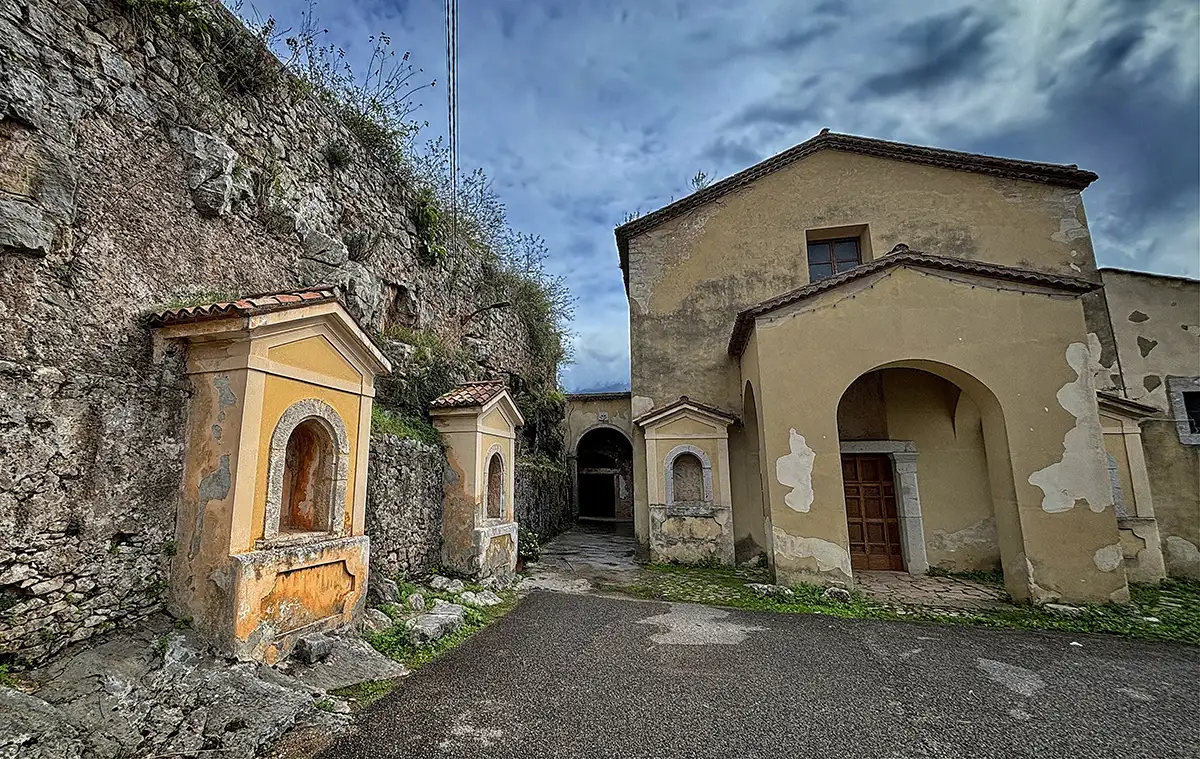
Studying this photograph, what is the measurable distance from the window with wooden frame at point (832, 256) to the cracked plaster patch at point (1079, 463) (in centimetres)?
517

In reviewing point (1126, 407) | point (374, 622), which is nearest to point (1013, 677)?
point (374, 622)

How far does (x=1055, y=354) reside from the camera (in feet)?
25.1

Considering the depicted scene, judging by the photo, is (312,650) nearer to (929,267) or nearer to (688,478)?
(688,478)

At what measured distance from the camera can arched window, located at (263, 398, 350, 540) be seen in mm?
5332

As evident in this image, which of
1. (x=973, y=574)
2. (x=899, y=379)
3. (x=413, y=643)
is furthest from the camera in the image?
(x=899, y=379)

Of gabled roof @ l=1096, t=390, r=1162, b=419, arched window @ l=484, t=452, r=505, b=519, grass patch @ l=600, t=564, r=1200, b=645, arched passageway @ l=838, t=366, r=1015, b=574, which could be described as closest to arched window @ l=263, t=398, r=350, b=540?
arched window @ l=484, t=452, r=505, b=519

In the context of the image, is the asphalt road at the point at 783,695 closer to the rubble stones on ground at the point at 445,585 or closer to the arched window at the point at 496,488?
the rubble stones on ground at the point at 445,585

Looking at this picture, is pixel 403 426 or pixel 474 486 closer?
pixel 403 426

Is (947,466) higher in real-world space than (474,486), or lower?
higher

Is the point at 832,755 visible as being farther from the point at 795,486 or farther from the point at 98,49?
the point at 98,49

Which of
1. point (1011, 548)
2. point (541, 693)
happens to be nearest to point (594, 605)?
point (541, 693)

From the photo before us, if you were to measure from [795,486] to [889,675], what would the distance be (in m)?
3.19

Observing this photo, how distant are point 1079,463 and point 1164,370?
4890 mm

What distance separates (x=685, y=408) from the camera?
1075cm
